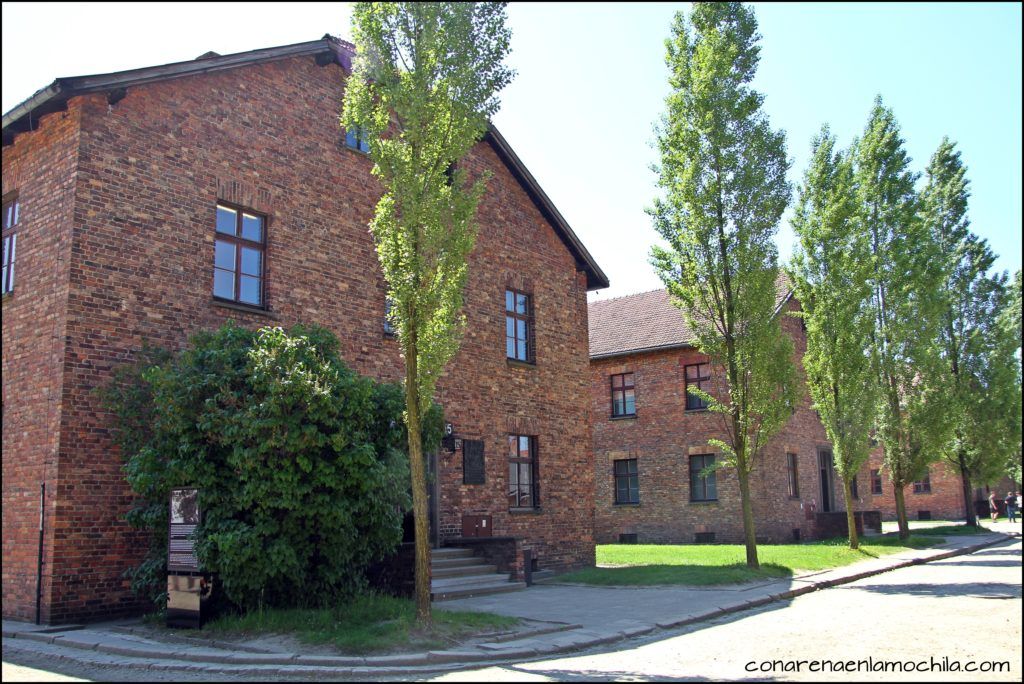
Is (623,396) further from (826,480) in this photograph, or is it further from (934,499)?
(934,499)

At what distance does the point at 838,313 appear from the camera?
21.5 m

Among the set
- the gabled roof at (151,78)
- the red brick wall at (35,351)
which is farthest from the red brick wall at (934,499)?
the red brick wall at (35,351)

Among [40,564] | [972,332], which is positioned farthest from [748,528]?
[972,332]

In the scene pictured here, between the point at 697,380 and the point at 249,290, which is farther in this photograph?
the point at 697,380

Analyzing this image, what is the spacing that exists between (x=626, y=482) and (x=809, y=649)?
19.7m

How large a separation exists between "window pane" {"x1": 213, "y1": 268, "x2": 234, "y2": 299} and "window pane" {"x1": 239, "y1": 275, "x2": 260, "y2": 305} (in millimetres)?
180

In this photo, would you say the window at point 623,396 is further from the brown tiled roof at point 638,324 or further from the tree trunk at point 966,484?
the tree trunk at point 966,484

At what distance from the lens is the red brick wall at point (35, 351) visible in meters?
10.7

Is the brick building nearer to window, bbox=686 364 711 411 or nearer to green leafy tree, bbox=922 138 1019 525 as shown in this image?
window, bbox=686 364 711 411

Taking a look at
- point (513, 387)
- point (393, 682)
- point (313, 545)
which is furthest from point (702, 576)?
point (393, 682)

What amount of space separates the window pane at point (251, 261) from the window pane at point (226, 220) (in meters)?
0.37

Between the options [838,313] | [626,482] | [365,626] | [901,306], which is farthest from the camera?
[626,482]

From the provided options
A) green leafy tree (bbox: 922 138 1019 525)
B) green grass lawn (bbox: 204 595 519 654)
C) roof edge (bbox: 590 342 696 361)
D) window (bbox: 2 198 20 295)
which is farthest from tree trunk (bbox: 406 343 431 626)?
green leafy tree (bbox: 922 138 1019 525)

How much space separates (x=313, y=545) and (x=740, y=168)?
1161 centimetres
